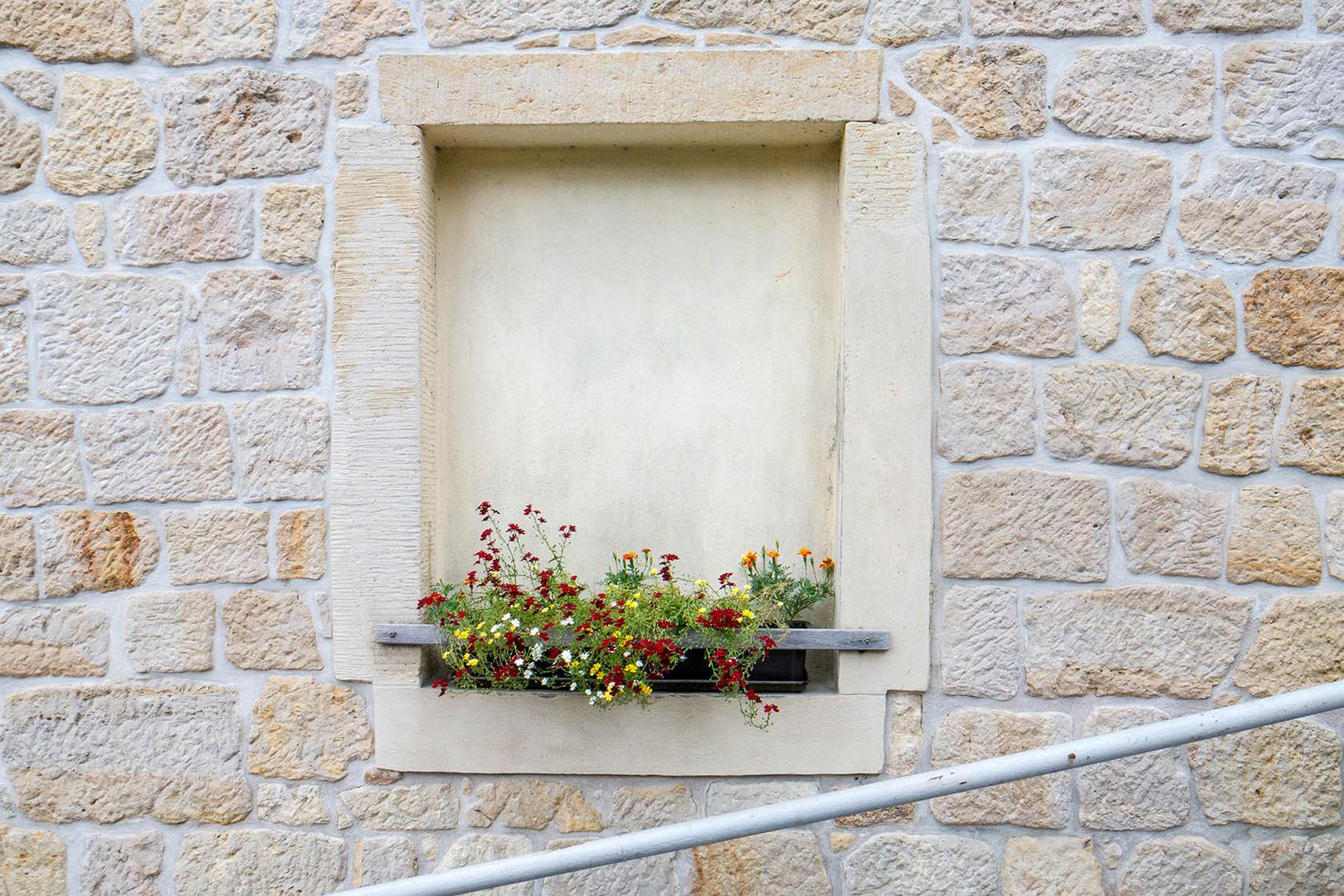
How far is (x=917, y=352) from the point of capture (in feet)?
7.82

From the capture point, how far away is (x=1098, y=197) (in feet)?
7.75

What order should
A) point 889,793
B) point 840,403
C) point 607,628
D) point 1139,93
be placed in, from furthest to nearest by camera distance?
point 840,403, point 1139,93, point 607,628, point 889,793

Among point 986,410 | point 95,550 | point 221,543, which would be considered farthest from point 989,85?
point 95,550

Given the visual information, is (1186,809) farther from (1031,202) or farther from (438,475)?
(438,475)

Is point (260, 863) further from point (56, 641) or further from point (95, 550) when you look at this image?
point (95, 550)

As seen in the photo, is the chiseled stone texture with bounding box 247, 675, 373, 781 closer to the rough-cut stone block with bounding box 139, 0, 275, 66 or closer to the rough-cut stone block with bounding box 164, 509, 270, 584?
the rough-cut stone block with bounding box 164, 509, 270, 584

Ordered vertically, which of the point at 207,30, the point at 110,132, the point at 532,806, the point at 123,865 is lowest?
the point at 123,865

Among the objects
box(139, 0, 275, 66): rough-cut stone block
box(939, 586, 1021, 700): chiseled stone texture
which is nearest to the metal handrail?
box(939, 586, 1021, 700): chiseled stone texture

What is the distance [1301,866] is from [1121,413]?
126cm

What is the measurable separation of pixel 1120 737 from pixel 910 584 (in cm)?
68

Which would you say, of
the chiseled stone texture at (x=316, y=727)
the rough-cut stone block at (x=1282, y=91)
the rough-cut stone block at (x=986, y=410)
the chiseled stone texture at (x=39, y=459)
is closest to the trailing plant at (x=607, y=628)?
the chiseled stone texture at (x=316, y=727)

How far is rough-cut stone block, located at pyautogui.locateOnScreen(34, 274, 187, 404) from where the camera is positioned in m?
2.45

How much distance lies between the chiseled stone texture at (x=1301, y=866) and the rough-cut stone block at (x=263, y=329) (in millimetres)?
2786

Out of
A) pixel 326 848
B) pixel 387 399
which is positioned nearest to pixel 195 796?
pixel 326 848
